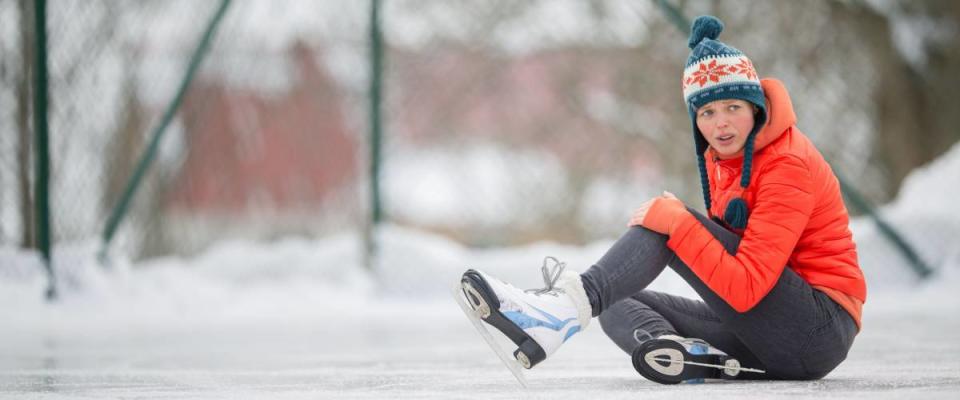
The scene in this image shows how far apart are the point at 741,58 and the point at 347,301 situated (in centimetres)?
339

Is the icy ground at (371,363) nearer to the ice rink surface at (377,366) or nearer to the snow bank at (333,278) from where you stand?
the ice rink surface at (377,366)

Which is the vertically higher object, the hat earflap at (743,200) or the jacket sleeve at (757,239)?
the hat earflap at (743,200)

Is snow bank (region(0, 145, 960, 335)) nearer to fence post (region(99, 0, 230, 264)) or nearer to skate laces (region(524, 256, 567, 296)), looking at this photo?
fence post (region(99, 0, 230, 264))

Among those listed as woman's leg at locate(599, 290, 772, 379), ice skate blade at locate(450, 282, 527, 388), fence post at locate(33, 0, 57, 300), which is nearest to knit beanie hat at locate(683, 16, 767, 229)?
woman's leg at locate(599, 290, 772, 379)

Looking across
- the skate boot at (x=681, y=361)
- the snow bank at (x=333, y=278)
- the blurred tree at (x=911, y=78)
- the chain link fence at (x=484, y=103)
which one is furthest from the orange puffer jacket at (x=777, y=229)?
the blurred tree at (x=911, y=78)

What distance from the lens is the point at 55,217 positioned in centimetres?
475

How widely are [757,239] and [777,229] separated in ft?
0.13

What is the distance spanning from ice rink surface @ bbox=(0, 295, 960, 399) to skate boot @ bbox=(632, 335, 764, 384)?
0.03 m

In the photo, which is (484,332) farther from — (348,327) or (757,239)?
(348,327)

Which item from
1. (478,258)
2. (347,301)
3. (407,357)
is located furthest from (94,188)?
(407,357)

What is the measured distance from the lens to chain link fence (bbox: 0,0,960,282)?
558 cm

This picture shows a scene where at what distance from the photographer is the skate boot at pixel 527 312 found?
1938 millimetres

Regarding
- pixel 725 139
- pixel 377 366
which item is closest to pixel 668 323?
pixel 725 139

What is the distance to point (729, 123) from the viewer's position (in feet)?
6.57
